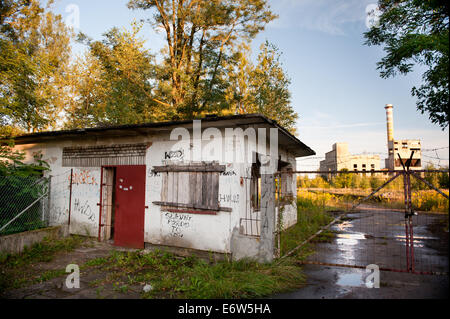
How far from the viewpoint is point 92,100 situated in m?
19.0

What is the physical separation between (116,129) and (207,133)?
2.52m

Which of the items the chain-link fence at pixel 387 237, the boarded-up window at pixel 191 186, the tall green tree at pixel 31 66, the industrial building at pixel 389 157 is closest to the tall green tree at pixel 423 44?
the chain-link fence at pixel 387 237

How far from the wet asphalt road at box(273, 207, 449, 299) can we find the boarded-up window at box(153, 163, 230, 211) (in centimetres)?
253

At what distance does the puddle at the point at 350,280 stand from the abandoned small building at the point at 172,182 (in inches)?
54.9

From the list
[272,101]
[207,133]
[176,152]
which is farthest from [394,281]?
[272,101]

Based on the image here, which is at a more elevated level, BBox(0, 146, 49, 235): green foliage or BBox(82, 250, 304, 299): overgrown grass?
BBox(0, 146, 49, 235): green foliage

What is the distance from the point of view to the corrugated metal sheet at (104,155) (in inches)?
292

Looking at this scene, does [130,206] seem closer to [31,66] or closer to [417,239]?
[31,66]

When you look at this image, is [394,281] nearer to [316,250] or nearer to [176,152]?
[316,250]

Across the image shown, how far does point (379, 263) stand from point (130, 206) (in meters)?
6.58

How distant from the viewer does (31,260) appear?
628cm

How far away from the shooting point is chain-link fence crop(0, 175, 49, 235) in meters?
6.82

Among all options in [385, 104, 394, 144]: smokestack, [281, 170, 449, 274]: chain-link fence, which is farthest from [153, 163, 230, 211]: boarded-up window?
[385, 104, 394, 144]: smokestack

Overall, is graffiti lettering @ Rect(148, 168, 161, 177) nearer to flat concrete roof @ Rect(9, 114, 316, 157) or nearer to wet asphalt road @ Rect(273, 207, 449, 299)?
flat concrete roof @ Rect(9, 114, 316, 157)
